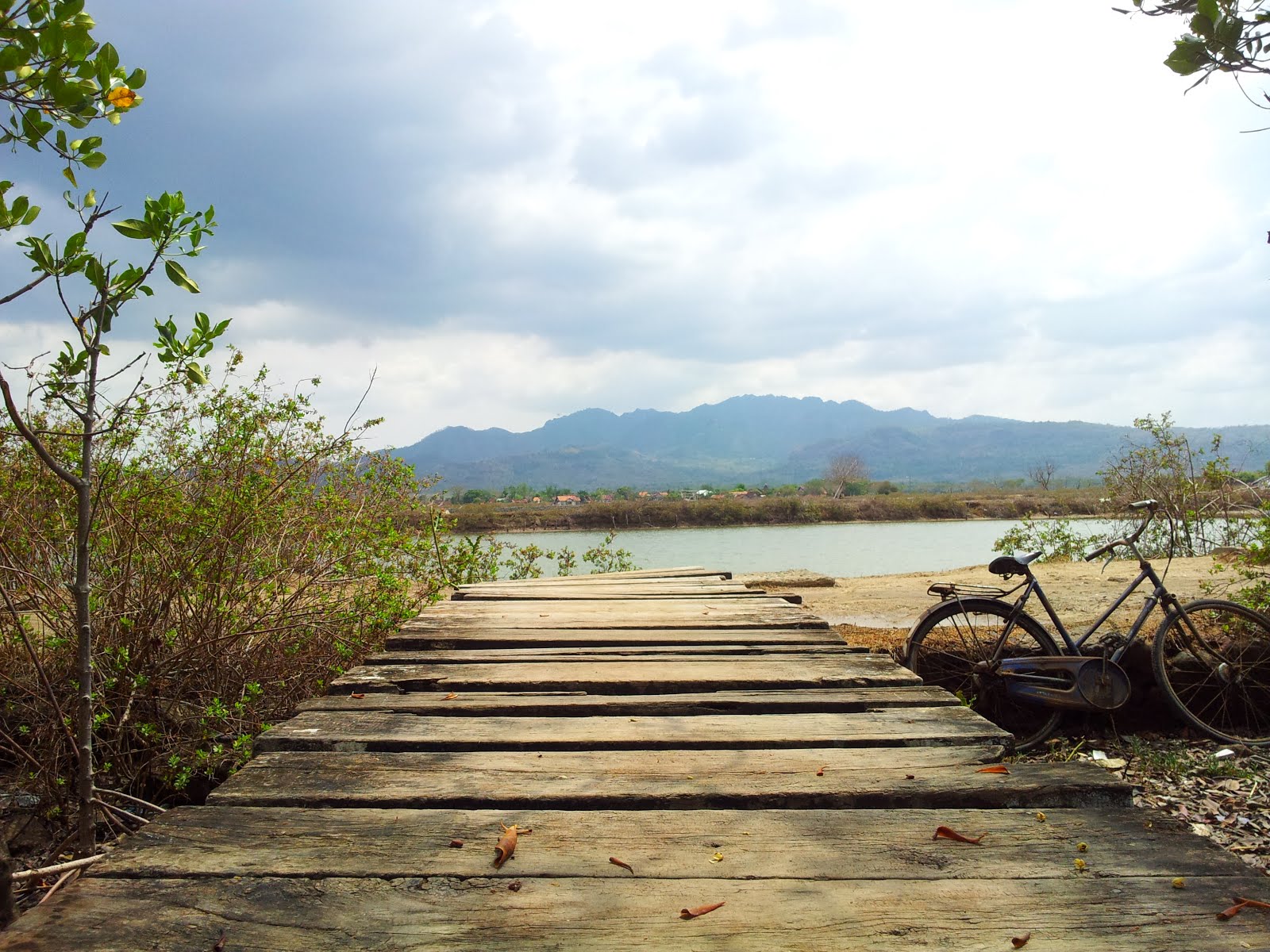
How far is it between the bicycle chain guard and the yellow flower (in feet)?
17.1

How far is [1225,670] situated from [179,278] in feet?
20.5

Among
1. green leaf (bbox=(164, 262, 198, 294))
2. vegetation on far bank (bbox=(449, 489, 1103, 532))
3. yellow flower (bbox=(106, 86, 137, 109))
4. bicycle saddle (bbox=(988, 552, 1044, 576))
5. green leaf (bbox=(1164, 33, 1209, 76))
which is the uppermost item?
green leaf (bbox=(1164, 33, 1209, 76))

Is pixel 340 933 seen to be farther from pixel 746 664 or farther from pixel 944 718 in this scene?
pixel 746 664

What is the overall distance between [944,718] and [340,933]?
172cm

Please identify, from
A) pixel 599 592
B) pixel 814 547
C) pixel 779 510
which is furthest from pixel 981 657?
pixel 779 510

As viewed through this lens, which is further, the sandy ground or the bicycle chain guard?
the sandy ground

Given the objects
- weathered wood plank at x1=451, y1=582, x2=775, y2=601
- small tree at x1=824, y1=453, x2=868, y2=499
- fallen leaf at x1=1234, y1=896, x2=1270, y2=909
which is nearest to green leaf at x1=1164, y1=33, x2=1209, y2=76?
fallen leaf at x1=1234, y1=896, x2=1270, y2=909

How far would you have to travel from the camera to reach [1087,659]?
4551mm

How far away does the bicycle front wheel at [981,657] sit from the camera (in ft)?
15.8

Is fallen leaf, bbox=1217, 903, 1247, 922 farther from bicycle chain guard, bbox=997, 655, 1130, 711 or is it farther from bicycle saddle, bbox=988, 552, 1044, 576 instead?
bicycle chain guard, bbox=997, 655, 1130, 711

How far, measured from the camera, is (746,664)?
9.88ft

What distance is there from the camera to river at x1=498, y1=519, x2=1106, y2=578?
13641 millimetres

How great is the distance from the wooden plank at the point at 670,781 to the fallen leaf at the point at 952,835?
182 millimetres

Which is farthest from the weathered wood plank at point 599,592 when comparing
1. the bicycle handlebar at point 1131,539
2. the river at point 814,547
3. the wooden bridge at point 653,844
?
the river at point 814,547
